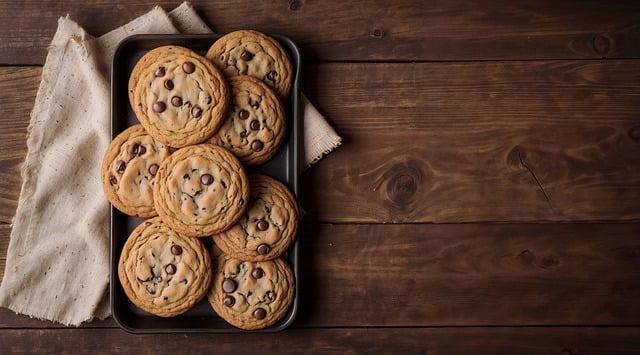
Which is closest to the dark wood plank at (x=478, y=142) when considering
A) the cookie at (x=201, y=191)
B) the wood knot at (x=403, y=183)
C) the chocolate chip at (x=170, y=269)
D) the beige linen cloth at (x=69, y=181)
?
the wood knot at (x=403, y=183)

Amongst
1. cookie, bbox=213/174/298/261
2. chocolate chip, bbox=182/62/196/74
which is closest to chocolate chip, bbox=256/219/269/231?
cookie, bbox=213/174/298/261

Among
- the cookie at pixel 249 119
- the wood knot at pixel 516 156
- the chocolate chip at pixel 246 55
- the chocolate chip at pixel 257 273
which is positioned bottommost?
the chocolate chip at pixel 257 273

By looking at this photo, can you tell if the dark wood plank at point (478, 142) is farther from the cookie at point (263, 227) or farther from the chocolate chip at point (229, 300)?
the chocolate chip at point (229, 300)

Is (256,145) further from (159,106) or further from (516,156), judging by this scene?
(516,156)

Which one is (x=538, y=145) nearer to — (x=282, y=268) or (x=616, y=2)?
(x=616, y=2)

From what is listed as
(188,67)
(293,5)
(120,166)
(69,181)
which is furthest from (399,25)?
(69,181)

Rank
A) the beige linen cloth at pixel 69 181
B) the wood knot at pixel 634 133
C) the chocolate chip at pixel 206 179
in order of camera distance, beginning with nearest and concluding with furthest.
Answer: the chocolate chip at pixel 206 179 < the beige linen cloth at pixel 69 181 < the wood knot at pixel 634 133

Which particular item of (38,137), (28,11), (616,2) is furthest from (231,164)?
(616,2)
